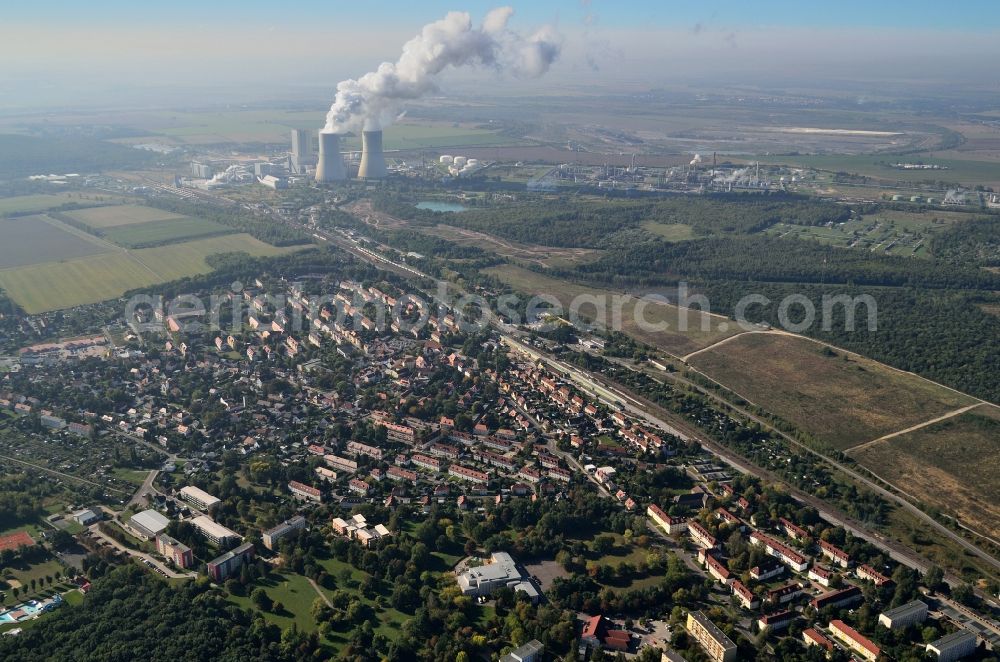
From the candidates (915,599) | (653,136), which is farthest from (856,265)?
(653,136)

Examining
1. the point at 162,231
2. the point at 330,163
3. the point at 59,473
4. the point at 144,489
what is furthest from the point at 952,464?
the point at 330,163

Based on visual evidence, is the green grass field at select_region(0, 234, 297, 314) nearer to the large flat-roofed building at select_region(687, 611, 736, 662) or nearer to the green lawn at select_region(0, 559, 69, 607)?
the green lawn at select_region(0, 559, 69, 607)

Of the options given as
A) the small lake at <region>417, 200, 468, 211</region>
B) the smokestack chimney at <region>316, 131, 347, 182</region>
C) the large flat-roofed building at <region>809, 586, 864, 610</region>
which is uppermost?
the smokestack chimney at <region>316, 131, 347, 182</region>

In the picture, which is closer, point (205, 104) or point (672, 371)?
point (672, 371)

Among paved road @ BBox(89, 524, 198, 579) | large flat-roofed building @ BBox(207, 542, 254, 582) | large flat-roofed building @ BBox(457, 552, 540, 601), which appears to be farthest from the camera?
paved road @ BBox(89, 524, 198, 579)

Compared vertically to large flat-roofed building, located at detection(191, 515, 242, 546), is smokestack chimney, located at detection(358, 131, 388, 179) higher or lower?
higher

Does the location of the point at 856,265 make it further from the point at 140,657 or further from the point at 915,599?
the point at 140,657

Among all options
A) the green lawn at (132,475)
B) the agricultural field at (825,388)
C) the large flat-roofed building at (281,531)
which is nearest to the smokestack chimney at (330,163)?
the agricultural field at (825,388)

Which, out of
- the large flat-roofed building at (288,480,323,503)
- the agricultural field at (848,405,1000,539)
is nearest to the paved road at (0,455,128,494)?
the large flat-roofed building at (288,480,323,503)
